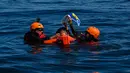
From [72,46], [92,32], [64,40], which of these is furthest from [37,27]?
[92,32]

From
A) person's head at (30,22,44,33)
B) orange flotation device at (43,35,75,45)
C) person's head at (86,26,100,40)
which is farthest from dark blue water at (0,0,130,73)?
person's head at (30,22,44,33)

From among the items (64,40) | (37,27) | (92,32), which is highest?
(37,27)

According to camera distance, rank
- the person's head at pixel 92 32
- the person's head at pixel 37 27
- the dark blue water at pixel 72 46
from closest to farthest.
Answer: the dark blue water at pixel 72 46
the person's head at pixel 92 32
the person's head at pixel 37 27

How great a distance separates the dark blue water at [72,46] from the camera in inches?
482

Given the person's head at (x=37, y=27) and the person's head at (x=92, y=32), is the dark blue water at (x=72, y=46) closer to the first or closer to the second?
the person's head at (x=92, y=32)

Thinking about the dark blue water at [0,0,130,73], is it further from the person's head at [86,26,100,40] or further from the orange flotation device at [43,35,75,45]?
the person's head at [86,26,100,40]

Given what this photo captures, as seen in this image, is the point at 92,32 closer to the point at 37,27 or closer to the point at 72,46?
the point at 72,46

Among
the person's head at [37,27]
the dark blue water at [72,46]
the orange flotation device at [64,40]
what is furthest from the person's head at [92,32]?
the person's head at [37,27]

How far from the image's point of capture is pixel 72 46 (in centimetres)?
1468

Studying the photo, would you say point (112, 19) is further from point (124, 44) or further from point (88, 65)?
point (88, 65)

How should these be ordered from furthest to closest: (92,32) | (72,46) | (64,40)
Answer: (92,32), (72,46), (64,40)

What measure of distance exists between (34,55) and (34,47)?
4.11 ft

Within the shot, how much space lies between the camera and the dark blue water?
482 inches

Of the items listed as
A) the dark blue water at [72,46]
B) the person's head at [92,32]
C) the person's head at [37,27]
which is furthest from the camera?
the person's head at [37,27]
